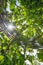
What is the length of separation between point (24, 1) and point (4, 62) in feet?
5.42

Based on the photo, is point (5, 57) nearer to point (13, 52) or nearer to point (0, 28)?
point (13, 52)

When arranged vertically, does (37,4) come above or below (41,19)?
above

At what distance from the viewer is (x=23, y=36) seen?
7.80ft

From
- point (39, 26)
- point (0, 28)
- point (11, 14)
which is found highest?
point (11, 14)

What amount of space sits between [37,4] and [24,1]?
272 millimetres

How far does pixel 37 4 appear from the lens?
3209 mm

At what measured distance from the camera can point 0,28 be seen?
3.82 m

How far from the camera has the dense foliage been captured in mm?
2094

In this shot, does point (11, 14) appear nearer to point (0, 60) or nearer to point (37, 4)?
point (37, 4)

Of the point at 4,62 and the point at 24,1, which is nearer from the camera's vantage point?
the point at 4,62

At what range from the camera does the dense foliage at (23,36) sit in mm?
2094

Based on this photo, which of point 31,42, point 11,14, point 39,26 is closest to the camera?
point 31,42

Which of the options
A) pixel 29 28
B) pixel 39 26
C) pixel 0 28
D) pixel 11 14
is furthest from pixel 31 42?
pixel 11 14

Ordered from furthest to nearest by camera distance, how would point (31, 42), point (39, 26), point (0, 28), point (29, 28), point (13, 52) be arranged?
point (0, 28) → point (29, 28) → point (39, 26) → point (13, 52) → point (31, 42)
